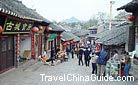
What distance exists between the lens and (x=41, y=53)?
24.0 m

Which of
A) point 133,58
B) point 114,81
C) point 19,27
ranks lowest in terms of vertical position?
point 114,81

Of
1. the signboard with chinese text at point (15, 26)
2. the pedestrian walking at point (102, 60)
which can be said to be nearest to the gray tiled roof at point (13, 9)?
the signboard with chinese text at point (15, 26)

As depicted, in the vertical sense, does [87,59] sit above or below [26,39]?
below

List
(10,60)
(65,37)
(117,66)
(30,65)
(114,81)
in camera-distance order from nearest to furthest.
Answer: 1. (114,81)
2. (117,66)
3. (10,60)
4. (30,65)
5. (65,37)

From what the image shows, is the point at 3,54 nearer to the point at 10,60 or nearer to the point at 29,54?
the point at 10,60

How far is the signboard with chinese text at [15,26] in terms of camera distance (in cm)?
1369

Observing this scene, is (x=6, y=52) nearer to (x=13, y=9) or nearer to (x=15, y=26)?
(x=15, y=26)

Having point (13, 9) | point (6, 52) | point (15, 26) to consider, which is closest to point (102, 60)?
point (15, 26)

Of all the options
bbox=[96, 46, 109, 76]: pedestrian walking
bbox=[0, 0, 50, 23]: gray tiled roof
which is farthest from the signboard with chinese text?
bbox=[96, 46, 109, 76]: pedestrian walking

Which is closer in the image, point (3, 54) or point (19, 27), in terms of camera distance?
point (3, 54)

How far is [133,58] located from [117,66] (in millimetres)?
1053

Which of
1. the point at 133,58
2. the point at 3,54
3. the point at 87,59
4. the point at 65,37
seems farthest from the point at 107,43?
the point at 65,37

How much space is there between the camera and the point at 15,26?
15086mm

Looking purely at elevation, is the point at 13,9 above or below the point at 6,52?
above
